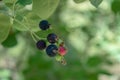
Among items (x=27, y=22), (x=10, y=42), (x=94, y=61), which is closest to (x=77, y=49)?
(x=94, y=61)

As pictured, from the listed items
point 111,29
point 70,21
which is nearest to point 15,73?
point 70,21

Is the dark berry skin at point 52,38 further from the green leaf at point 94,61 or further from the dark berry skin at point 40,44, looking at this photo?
the green leaf at point 94,61

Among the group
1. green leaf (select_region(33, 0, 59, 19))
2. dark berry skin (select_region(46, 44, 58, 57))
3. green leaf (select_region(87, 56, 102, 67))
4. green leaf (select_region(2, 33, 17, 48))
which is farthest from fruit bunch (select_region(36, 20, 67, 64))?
green leaf (select_region(87, 56, 102, 67))

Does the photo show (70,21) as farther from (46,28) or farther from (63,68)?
(46,28)

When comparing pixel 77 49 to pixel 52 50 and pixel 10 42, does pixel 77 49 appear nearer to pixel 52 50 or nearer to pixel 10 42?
pixel 10 42

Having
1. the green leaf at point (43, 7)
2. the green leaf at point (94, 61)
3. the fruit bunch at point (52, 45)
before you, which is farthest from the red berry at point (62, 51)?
the green leaf at point (94, 61)

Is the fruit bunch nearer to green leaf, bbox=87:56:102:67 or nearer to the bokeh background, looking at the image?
the bokeh background
